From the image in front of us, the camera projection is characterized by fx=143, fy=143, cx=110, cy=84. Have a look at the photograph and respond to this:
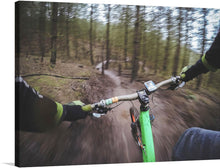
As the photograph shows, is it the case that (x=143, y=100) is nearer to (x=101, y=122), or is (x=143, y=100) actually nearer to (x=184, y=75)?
(x=101, y=122)

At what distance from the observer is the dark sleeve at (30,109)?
183 centimetres

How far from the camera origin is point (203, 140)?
197cm

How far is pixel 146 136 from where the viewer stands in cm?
186

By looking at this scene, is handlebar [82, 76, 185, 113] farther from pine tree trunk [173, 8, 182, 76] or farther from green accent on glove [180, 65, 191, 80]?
pine tree trunk [173, 8, 182, 76]

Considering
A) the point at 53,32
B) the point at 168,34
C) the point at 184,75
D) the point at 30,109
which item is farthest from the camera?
the point at 168,34

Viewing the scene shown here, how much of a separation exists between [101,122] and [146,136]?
0.64 metres

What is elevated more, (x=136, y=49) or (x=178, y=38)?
(x=178, y=38)

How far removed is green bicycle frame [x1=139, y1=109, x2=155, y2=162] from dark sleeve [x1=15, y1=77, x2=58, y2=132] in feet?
3.95

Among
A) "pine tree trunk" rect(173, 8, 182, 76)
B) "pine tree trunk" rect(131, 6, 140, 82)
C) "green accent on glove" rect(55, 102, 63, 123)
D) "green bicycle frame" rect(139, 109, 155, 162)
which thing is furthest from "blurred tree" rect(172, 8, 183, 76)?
"green accent on glove" rect(55, 102, 63, 123)

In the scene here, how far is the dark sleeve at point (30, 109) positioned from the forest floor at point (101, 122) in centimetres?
8

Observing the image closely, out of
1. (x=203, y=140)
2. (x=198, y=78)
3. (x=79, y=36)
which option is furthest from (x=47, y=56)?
(x=203, y=140)

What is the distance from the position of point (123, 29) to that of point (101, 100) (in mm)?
1091

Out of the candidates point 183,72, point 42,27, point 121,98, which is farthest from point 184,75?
point 42,27

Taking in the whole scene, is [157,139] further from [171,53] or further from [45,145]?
[45,145]
